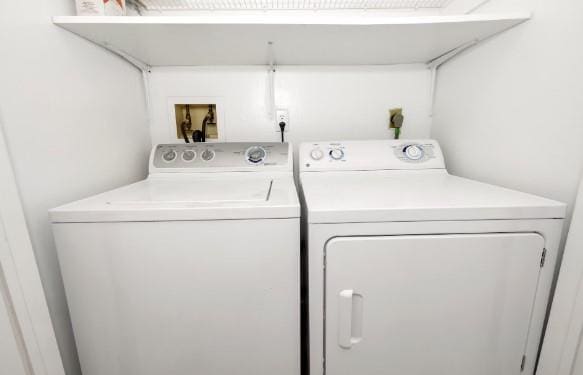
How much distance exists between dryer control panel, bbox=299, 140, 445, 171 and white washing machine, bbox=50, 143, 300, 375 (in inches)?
18.9

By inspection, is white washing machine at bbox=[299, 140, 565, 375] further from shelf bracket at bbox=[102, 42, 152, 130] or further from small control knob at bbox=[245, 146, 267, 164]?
shelf bracket at bbox=[102, 42, 152, 130]

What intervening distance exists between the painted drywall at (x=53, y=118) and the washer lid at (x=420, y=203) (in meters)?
0.89

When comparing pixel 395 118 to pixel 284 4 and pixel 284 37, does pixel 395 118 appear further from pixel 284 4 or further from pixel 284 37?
pixel 284 4

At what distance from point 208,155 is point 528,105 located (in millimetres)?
1431

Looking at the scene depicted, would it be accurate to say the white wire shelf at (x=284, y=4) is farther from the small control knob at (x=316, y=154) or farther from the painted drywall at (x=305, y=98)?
the small control knob at (x=316, y=154)

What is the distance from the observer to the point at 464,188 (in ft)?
2.96

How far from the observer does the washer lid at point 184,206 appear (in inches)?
26.2

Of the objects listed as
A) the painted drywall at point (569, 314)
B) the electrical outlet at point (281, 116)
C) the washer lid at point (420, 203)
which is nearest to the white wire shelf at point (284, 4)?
the electrical outlet at point (281, 116)

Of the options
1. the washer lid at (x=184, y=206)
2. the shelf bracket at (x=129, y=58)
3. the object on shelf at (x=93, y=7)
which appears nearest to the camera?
the washer lid at (x=184, y=206)

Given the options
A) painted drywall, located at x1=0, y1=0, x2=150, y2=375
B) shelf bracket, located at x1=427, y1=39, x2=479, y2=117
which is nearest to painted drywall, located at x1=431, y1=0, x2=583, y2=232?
shelf bracket, located at x1=427, y1=39, x2=479, y2=117

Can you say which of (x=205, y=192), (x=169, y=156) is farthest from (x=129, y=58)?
(x=205, y=192)

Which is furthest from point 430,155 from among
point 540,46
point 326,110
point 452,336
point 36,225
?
point 36,225

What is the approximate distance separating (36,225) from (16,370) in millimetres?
415

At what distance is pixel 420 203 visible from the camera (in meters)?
0.71
